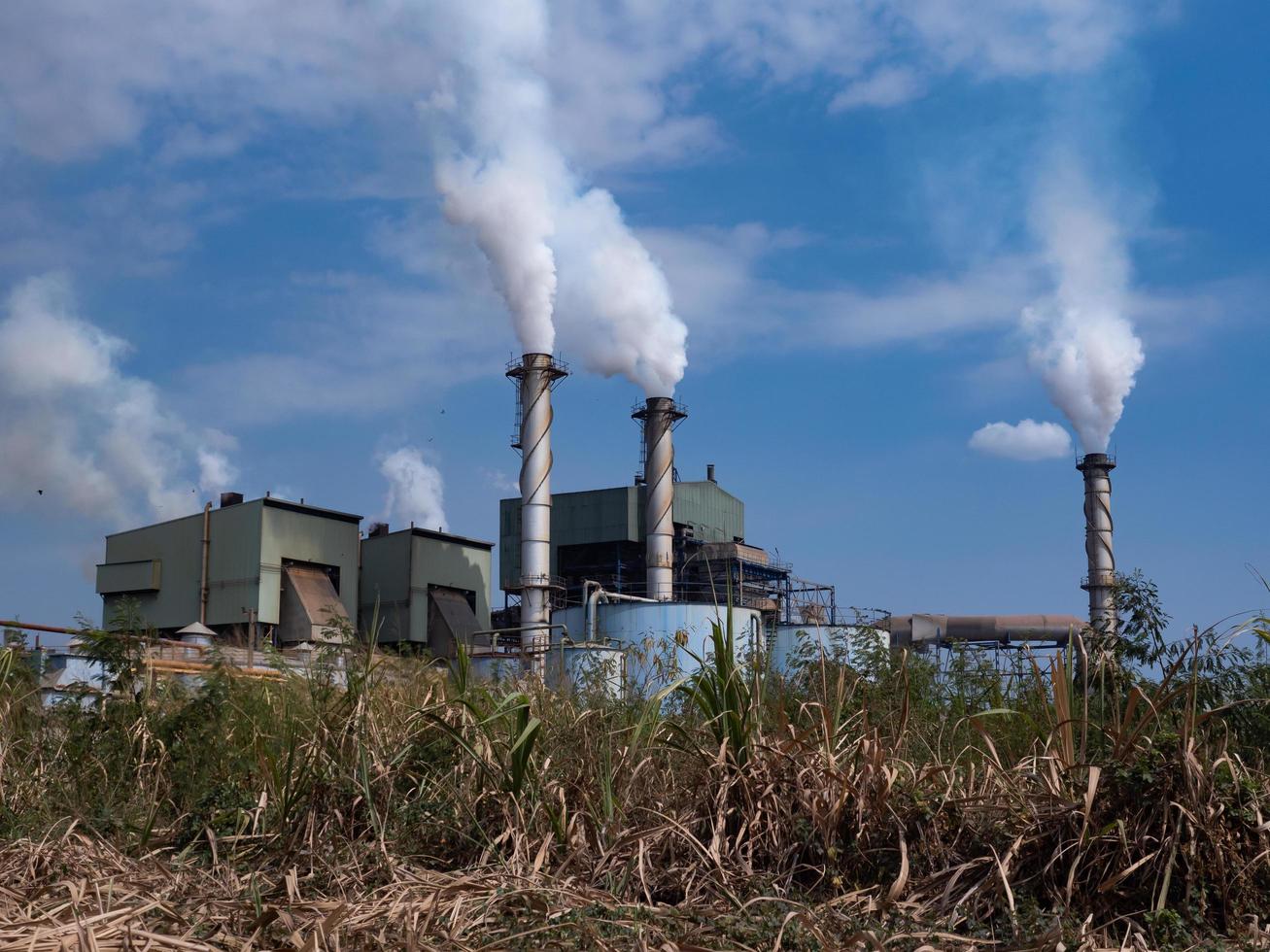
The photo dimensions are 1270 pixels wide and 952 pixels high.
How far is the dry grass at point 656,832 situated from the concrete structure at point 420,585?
128ft

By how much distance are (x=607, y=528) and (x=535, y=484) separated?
8.82 metres

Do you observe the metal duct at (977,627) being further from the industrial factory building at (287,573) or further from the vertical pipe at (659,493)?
the industrial factory building at (287,573)

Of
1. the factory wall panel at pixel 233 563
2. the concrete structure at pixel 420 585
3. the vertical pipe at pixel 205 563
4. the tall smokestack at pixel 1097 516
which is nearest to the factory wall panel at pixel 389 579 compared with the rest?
the concrete structure at pixel 420 585

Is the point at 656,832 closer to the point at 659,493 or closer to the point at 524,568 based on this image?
the point at 524,568

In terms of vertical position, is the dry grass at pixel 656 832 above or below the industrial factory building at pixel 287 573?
below

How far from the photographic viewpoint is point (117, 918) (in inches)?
185

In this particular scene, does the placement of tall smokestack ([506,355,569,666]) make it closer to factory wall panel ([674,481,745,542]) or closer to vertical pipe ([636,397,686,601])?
vertical pipe ([636,397,686,601])

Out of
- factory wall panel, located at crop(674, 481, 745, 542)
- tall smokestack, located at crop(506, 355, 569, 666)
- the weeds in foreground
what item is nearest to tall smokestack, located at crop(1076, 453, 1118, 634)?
factory wall panel, located at crop(674, 481, 745, 542)

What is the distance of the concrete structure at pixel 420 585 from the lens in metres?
46.5

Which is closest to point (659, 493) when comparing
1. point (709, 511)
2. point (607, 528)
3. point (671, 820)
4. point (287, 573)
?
point (607, 528)

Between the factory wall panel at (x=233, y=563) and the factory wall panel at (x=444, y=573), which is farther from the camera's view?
the factory wall panel at (x=444, y=573)

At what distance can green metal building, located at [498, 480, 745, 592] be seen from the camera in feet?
168

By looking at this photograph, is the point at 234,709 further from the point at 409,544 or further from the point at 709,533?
the point at 709,533

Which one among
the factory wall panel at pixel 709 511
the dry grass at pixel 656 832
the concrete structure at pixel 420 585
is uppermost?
the factory wall panel at pixel 709 511
